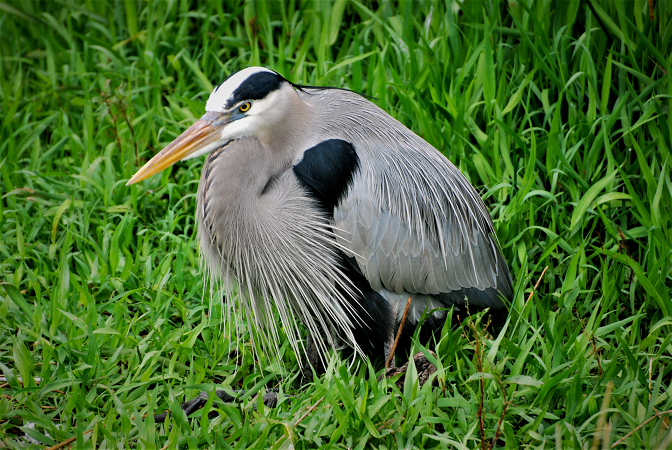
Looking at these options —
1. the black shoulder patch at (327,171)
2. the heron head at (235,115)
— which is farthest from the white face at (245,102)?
the black shoulder patch at (327,171)

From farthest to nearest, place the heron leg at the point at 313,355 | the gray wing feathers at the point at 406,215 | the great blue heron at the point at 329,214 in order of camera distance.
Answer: the heron leg at the point at 313,355 → the gray wing feathers at the point at 406,215 → the great blue heron at the point at 329,214

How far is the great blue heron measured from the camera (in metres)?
2.42

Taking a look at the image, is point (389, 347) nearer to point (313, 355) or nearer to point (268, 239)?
point (313, 355)

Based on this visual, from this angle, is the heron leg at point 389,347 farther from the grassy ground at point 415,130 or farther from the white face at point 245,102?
the white face at point 245,102

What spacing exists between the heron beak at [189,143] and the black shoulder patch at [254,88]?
0.10m

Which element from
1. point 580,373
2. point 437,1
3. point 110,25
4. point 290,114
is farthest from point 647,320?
point 110,25

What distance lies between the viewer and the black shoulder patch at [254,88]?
7.70 feet

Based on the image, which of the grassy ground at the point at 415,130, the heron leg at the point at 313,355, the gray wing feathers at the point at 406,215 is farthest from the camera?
the heron leg at the point at 313,355

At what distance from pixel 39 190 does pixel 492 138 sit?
2512mm

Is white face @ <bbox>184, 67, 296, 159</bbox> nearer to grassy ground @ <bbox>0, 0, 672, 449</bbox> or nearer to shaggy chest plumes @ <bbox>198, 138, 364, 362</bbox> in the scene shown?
shaggy chest plumes @ <bbox>198, 138, 364, 362</bbox>

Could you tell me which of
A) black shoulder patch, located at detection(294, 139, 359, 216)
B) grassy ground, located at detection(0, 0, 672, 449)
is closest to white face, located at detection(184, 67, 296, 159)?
black shoulder patch, located at detection(294, 139, 359, 216)

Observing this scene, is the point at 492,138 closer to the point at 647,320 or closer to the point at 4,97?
the point at 647,320

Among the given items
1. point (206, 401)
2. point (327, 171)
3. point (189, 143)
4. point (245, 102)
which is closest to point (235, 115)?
point (245, 102)

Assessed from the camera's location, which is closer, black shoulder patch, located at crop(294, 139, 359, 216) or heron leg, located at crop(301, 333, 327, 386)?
black shoulder patch, located at crop(294, 139, 359, 216)
